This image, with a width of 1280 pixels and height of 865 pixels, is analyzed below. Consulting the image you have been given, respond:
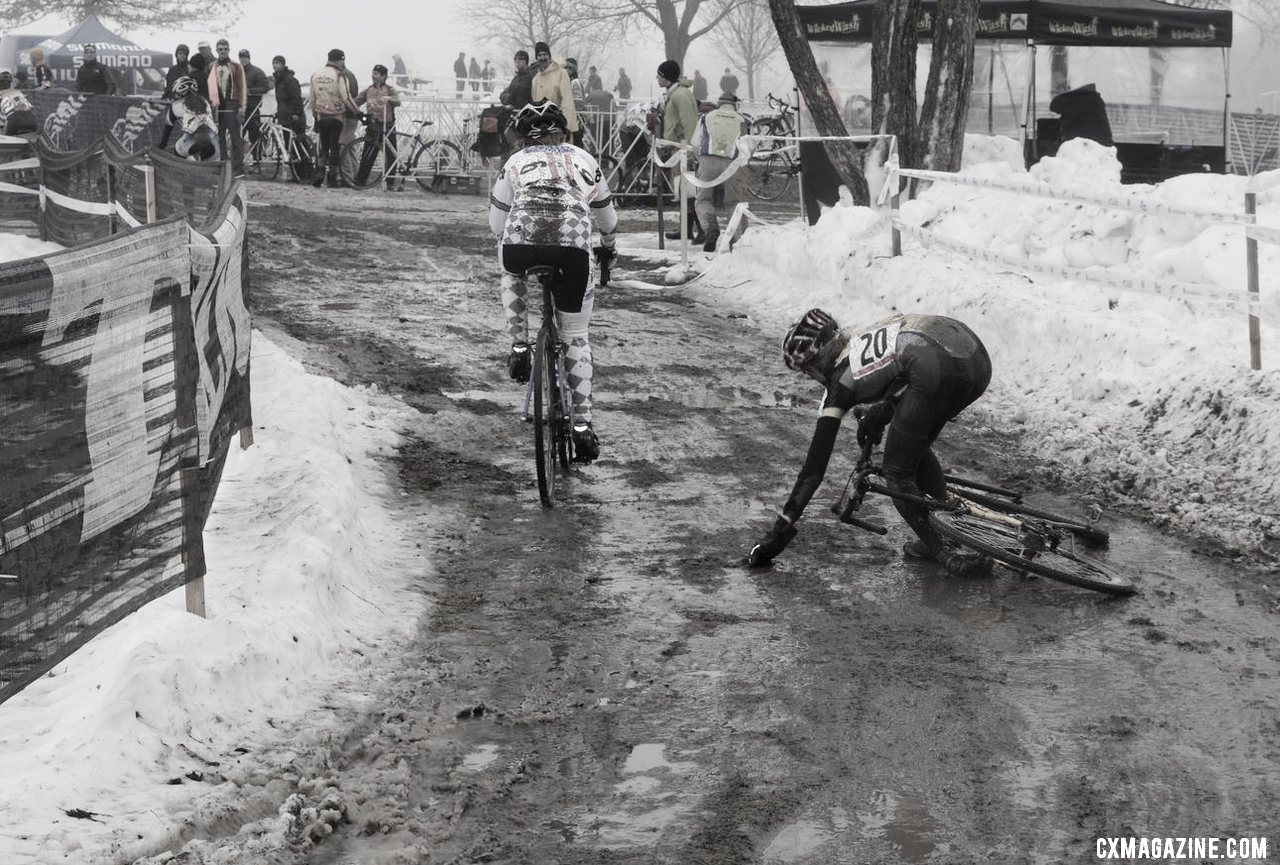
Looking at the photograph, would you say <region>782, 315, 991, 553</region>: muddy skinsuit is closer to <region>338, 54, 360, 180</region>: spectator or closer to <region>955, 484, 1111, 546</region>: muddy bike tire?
<region>955, 484, 1111, 546</region>: muddy bike tire

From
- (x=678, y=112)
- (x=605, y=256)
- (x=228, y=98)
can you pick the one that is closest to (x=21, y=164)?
(x=228, y=98)

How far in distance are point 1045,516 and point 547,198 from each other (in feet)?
10.2

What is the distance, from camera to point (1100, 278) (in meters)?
11.8

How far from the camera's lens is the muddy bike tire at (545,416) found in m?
8.14

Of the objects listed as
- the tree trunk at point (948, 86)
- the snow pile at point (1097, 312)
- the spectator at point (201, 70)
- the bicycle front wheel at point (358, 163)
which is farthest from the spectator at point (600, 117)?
the tree trunk at point (948, 86)

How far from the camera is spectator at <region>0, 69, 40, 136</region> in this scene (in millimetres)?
24797

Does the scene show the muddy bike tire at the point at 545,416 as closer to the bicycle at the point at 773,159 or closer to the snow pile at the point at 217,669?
the snow pile at the point at 217,669

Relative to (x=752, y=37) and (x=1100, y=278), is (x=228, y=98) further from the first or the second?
(x=752, y=37)

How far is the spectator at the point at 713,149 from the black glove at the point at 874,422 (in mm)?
11755

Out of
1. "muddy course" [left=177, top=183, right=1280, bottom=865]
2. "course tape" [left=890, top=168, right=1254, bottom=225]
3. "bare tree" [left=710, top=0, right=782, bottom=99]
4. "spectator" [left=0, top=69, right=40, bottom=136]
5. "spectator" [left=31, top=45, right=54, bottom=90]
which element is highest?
"bare tree" [left=710, top=0, right=782, bottom=99]

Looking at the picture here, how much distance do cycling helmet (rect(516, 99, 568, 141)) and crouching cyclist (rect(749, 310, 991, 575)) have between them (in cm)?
220

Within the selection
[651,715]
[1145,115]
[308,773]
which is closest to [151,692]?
[308,773]

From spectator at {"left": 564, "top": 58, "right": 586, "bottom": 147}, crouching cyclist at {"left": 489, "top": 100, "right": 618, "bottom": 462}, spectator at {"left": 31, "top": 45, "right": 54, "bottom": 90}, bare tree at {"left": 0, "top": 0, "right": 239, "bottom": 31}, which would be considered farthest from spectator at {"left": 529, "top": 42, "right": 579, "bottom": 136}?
bare tree at {"left": 0, "top": 0, "right": 239, "bottom": 31}

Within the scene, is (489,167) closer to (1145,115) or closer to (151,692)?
(1145,115)
